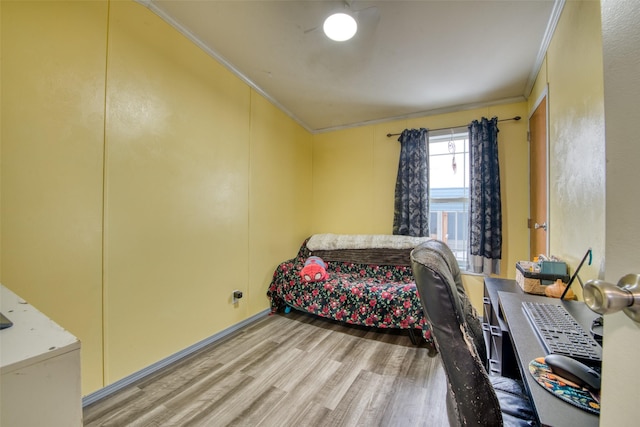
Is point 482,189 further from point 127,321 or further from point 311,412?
point 127,321

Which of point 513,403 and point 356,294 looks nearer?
point 513,403

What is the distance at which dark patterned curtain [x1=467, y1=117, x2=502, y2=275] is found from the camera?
8.61ft

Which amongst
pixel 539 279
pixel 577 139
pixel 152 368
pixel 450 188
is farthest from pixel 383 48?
pixel 152 368

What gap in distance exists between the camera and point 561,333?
2.81 feet

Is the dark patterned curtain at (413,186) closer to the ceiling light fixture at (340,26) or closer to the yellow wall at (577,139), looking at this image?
the yellow wall at (577,139)

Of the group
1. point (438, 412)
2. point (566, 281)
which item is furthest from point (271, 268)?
point (566, 281)

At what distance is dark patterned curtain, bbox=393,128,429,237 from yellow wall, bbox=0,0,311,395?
74.9 inches

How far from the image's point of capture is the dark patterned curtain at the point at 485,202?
262 centimetres

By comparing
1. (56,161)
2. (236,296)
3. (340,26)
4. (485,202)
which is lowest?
(236,296)

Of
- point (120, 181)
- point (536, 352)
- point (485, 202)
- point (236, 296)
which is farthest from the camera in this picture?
point (485, 202)

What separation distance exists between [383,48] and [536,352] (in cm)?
220

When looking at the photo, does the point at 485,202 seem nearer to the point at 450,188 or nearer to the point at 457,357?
the point at 450,188

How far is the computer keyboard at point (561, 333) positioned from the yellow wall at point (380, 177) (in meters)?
1.85

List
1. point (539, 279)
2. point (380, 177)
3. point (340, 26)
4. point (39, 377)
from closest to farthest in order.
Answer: point (39, 377) → point (539, 279) → point (340, 26) → point (380, 177)
